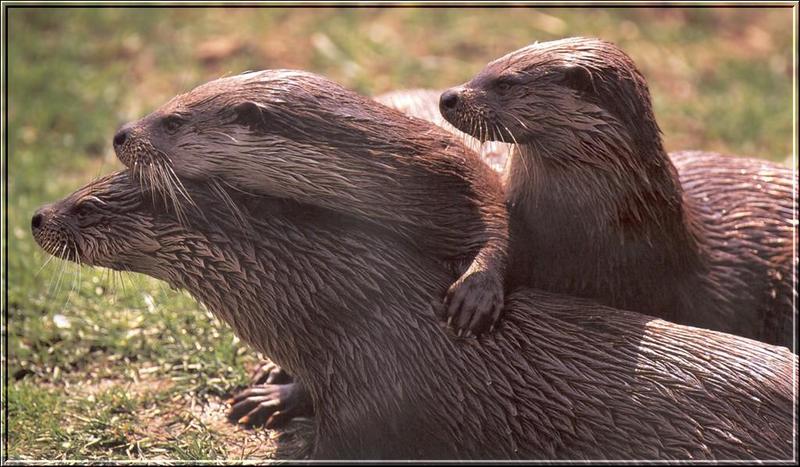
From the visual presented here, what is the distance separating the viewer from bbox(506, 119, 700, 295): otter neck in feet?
10.5

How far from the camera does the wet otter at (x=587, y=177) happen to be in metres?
3.19

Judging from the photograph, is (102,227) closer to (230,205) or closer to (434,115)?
(230,205)

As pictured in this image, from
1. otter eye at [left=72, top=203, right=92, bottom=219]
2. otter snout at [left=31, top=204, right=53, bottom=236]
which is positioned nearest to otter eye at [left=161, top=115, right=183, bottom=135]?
otter eye at [left=72, top=203, right=92, bottom=219]

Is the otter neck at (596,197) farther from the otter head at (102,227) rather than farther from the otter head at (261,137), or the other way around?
the otter head at (102,227)

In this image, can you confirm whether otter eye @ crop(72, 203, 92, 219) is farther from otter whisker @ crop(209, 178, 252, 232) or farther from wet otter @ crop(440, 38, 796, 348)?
wet otter @ crop(440, 38, 796, 348)

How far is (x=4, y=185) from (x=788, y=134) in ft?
12.2

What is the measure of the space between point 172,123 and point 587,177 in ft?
3.75

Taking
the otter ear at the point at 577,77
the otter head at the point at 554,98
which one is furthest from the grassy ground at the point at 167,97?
the otter ear at the point at 577,77

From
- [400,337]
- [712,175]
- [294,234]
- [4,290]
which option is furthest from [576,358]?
[4,290]

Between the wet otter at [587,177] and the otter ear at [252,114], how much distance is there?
1.80 ft

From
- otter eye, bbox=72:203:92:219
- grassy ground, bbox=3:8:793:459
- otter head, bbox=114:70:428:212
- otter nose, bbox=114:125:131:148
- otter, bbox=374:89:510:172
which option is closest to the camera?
otter head, bbox=114:70:428:212

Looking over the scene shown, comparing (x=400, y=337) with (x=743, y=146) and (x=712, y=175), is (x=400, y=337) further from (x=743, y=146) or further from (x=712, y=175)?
(x=743, y=146)

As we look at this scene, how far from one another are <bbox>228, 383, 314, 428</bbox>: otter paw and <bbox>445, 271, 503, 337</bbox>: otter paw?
0.77 metres

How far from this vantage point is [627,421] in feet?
9.82
